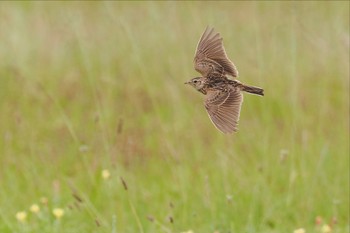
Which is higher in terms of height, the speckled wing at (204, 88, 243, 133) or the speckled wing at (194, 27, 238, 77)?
the speckled wing at (194, 27, 238, 77)

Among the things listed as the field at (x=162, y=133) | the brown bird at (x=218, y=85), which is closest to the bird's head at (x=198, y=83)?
the brown bird at (x=218, y=85)

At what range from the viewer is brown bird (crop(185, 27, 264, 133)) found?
127 inches

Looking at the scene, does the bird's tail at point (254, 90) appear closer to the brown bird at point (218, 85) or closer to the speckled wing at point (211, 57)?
the brown bird at point (218, 85)

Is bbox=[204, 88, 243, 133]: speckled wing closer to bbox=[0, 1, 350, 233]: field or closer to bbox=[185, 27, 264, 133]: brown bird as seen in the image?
bbox=[185, 27, 264, 133]: brown bird

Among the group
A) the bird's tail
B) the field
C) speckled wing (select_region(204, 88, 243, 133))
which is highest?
the bird's tail

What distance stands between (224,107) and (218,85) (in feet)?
0.45

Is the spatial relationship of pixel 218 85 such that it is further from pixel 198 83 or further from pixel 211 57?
pixel 211 57

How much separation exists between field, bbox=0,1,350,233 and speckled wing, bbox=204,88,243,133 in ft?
2.25

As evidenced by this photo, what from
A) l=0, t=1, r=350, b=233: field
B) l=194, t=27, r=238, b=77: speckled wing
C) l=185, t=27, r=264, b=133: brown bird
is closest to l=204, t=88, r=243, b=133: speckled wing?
l=185, t=27, r=264, b=133: brown bird

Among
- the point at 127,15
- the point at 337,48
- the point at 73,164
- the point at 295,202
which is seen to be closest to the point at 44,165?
the point at 73,164

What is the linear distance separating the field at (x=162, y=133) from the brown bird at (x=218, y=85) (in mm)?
679

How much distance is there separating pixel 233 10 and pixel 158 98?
165 inches

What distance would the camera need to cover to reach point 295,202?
5082mm

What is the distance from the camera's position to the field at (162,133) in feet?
15.6
